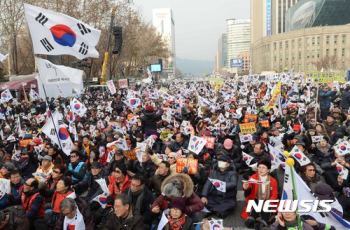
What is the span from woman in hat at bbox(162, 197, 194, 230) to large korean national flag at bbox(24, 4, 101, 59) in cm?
436

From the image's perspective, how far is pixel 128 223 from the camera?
384 cm

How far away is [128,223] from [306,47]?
98548mm

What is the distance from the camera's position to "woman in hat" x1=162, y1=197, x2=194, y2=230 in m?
3.71

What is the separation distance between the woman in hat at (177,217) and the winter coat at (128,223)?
345 mm

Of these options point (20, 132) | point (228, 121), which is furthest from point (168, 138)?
point (20, 132)

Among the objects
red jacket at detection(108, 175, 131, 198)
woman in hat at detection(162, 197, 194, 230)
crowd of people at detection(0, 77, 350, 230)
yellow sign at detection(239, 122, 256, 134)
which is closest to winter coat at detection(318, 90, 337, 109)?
crowd of people at detection(0, 77, 350, 230)

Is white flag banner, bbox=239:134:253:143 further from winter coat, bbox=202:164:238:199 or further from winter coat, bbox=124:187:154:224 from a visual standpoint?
winter coat, bbox=124:187:154:224

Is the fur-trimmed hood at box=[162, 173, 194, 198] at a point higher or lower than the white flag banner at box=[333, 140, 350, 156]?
lower

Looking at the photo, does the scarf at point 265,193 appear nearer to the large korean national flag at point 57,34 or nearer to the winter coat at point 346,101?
the large korean national flag at point 57,34

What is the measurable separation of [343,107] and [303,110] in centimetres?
183

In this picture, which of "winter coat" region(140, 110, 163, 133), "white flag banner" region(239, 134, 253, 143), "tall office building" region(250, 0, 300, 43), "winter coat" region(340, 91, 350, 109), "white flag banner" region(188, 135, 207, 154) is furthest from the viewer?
"tall office building" region(250, 0, 300, 43)

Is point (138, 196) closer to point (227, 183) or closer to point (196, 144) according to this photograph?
point (227, 183)

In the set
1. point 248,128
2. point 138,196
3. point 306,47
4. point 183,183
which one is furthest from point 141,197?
point 306,47

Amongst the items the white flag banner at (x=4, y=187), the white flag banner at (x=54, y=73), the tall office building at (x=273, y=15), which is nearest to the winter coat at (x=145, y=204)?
the white flag banner at (x=4, y=187)
